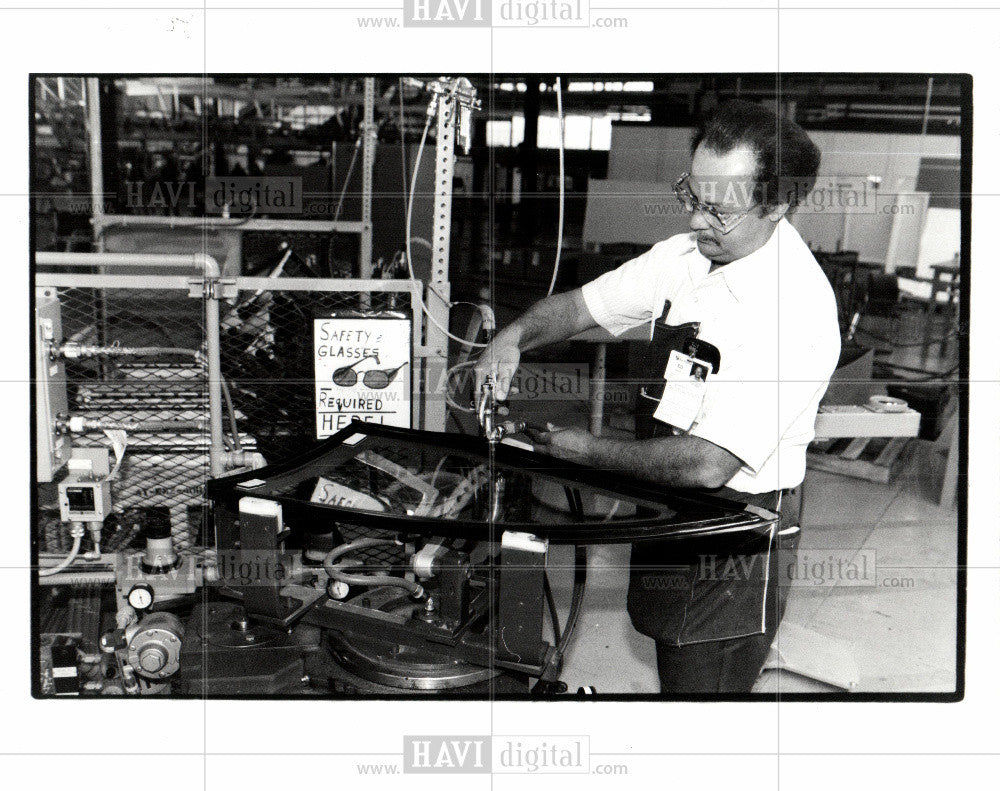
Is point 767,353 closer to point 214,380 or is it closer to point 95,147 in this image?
point 214,380

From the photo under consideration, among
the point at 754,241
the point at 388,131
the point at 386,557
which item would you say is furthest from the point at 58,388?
the point at 388,131

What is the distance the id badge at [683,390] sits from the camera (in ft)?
5.82

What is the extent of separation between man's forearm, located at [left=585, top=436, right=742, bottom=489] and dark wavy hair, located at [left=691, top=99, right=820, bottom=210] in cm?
49

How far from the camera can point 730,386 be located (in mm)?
1713

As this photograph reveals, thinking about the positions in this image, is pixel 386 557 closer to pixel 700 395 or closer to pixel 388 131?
pixel 700 395

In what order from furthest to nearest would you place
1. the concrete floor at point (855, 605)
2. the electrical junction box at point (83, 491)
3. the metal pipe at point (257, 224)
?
the metal pipe at point (257, 224) < the concrete floor at point (855, 605) < the electrical junction box at point (83, 491)

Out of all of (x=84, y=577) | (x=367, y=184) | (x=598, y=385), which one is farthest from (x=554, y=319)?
(x=367, y=184)

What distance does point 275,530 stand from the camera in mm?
1646

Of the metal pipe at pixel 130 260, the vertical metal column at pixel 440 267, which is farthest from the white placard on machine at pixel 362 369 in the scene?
the metal pipe at pixel 130 260

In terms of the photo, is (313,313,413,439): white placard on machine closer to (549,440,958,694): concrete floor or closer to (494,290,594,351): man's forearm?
(494,290,594,351): man's forearm

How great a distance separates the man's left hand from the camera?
5.94 ft

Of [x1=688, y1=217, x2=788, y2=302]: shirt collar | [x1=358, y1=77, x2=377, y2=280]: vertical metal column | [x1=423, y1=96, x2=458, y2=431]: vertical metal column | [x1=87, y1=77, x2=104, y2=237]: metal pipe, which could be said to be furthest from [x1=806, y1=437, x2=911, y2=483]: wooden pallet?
[x1=87, y1=77, x2=104, y2=237]: metal pipe

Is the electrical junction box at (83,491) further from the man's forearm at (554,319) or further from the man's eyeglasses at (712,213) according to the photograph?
the man's eyeglasses at (712,213)
